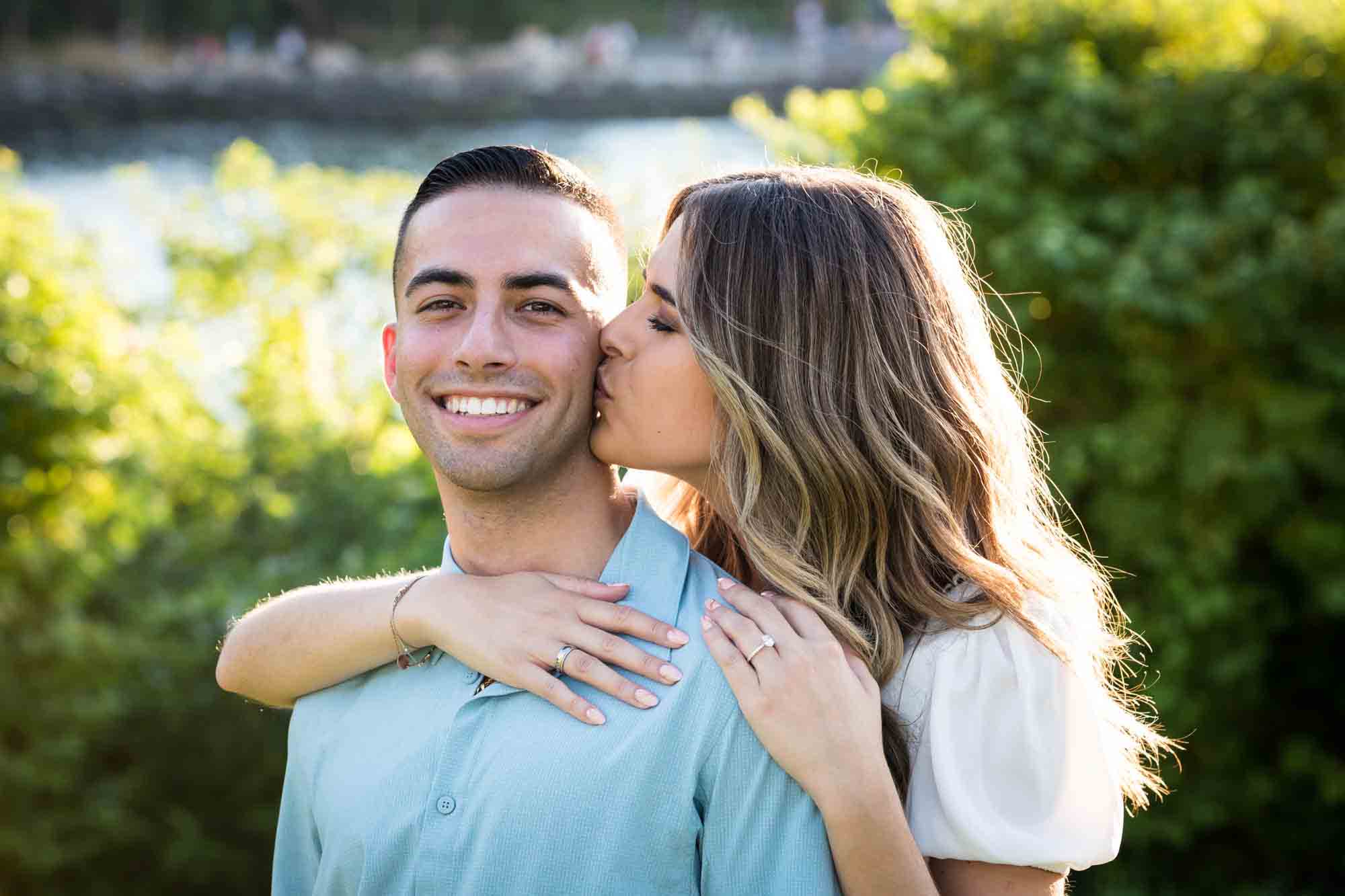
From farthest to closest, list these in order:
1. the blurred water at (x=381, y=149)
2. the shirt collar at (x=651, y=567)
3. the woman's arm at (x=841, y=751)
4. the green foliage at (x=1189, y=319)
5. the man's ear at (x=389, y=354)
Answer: the blurred water at (x=381, y=149)
the green foliage at (x=1189, y=319)
the man's ear at (x=389, y=354)
the shirt collar at (x=651, y=567)
the woman's arm at (x=841, y=751)

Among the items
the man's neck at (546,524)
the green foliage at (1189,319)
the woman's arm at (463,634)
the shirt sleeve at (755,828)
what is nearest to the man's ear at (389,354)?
the man's neck at (546,524)

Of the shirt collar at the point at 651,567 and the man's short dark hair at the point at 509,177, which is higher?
the man's short dark hair at the point at 509,177

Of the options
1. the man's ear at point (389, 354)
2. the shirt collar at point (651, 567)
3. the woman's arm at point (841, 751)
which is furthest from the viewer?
the man's ear at point (389, 354)

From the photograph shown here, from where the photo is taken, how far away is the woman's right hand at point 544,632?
2186 mm

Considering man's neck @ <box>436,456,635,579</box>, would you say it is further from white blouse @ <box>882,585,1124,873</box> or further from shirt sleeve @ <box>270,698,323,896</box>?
white blouse @ <box>882,585,1124,873</box>

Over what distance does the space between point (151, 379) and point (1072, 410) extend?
163 inches

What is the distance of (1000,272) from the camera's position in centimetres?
514

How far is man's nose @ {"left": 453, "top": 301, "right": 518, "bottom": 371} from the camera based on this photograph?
7.72 ft

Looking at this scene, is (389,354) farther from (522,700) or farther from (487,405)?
(522,700)

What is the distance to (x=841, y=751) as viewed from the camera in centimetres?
207

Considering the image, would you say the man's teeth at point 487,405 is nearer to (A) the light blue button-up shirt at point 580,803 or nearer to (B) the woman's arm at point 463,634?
(B) the woman's arm at point 463,634

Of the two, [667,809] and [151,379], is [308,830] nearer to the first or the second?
[667,809]

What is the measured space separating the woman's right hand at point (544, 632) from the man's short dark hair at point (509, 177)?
0.69m

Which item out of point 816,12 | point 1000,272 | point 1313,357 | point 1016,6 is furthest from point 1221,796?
point 816,12
